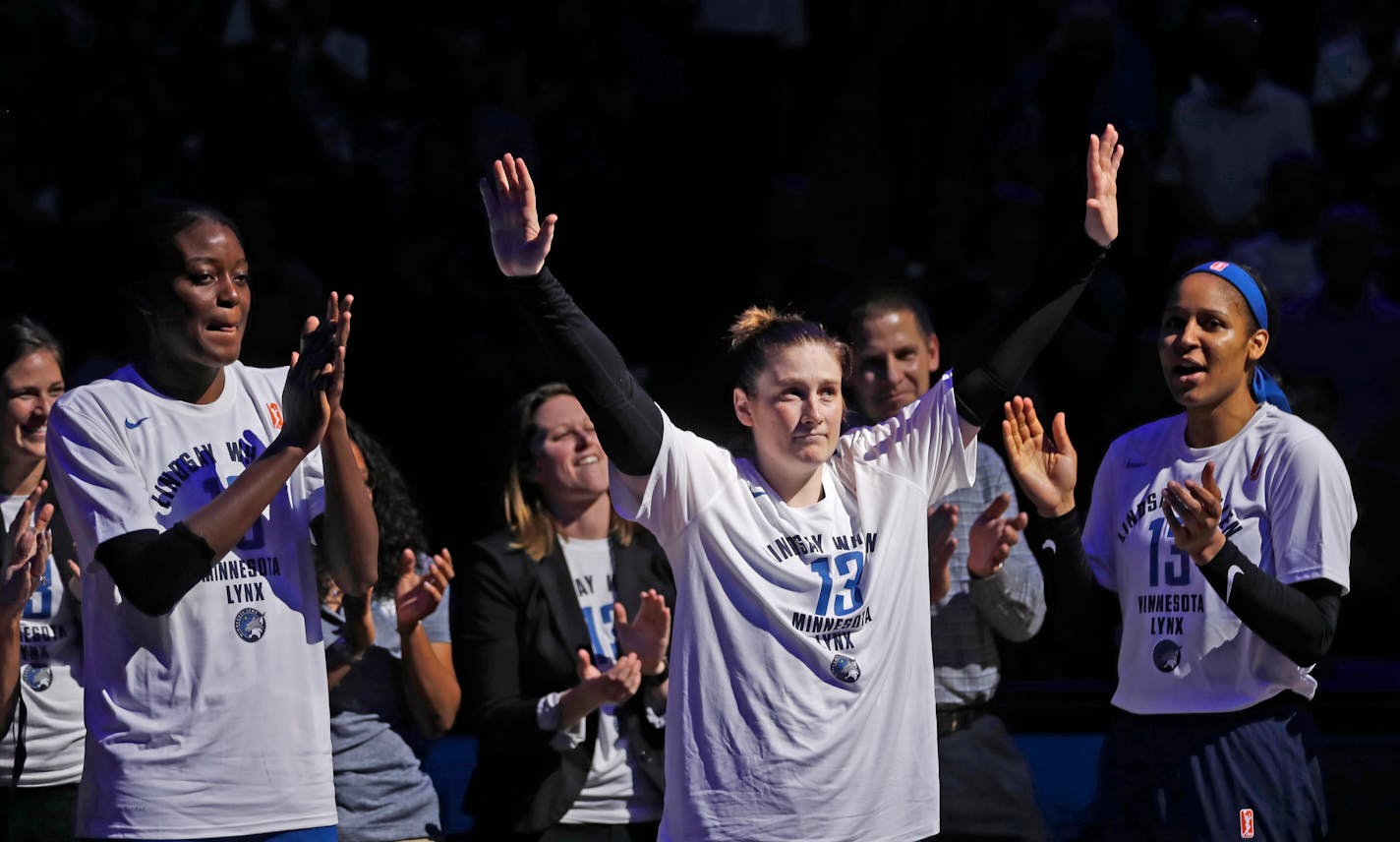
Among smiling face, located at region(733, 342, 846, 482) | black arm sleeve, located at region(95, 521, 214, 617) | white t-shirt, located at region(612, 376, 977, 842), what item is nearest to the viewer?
black arm sleeve, located at region(95, 521, 214, 617)

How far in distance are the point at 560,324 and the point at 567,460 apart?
1333 mm

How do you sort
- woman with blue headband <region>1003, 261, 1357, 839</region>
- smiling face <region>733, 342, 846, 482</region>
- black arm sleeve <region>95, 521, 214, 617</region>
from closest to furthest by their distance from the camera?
black arm sleeve <region>95, 521, 214, 617</region>
smiling face <region>733, 342, 846, 482</region>
woman with blue headband <region>1003, 261, 1357, 839</region>

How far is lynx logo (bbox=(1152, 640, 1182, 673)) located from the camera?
379 centimetres

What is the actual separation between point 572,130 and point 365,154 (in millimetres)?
1005

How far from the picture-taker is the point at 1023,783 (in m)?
4.43

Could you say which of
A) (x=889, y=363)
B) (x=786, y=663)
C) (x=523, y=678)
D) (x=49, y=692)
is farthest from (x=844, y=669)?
(x=49, y=692)

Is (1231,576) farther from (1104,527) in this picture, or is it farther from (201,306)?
(201,306)

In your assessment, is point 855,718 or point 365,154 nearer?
point 855,718

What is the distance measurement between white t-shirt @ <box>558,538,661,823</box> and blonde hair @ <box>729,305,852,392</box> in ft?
3.07

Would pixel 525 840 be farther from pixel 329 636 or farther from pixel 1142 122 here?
pixel 1142 122

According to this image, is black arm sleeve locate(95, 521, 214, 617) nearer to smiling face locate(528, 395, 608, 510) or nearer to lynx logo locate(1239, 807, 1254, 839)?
smiling face locate(528, 395, 608, 510)

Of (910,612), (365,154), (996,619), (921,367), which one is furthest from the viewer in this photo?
(365,154)

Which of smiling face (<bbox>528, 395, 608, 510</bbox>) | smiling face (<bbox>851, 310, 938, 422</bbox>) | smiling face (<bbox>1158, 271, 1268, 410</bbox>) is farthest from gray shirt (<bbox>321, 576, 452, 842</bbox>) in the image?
smiling face (<bbox>1158, 271, 1268, 410</bbox>)

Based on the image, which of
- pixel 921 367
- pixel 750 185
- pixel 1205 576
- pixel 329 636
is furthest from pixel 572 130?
pixel 1205 576
